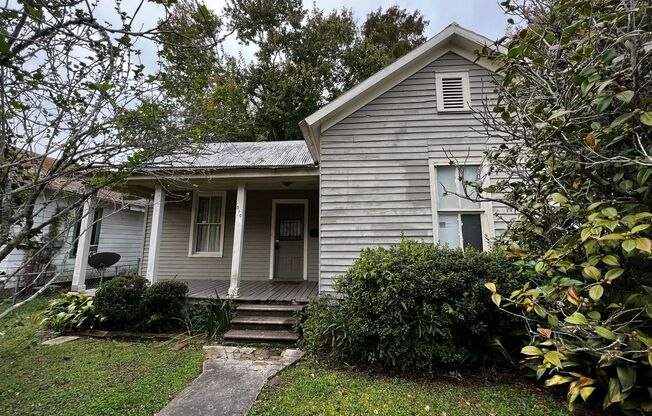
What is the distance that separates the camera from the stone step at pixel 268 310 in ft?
17.3

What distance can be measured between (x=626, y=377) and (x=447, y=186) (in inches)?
149

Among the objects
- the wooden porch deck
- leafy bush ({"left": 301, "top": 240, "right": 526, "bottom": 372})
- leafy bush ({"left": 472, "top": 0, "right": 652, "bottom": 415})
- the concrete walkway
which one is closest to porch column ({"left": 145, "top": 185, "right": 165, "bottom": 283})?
the wooden porch deck

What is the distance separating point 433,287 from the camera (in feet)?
11.9

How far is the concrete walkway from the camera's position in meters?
2.93

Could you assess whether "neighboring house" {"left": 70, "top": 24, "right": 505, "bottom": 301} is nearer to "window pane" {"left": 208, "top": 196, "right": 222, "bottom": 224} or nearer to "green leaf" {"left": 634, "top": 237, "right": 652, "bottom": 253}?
"window pane" {"left": 208, "top": 196, "right": 222, "bottom": 224}

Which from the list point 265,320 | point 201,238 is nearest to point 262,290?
point 265,320

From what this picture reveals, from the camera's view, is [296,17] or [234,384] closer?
[234,384]

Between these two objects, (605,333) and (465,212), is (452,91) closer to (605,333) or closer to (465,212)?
(465,212)

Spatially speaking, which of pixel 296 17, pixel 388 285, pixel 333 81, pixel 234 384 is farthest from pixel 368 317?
pixel 296 17

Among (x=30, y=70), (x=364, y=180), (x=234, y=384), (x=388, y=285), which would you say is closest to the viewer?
(x=30, y=70)

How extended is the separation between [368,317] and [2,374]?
4996 millimetres

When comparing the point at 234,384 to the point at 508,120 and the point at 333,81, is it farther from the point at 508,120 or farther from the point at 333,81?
the point at 333,81

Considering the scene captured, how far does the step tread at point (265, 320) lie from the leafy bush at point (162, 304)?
122 cm

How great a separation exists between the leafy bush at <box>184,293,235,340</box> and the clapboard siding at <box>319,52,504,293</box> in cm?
184
